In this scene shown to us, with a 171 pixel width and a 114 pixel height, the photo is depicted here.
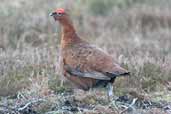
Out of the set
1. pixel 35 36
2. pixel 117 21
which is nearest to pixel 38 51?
pixel 35 36

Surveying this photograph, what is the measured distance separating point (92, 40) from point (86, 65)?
16.0 ft

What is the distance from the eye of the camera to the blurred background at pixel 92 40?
8.61 m

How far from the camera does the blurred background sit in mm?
8609

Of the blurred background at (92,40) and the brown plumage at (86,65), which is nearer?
the brown plumage at (86,65)

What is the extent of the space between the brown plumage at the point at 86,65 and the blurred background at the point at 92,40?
350 millimetres

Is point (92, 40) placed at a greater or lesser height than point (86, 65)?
greater

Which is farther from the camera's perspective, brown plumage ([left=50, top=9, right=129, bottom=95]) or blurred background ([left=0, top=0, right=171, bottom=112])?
blurred background ([left=0, top=0, right=171, bottom=112])

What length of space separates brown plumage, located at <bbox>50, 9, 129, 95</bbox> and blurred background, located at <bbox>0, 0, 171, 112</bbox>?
1.15ft

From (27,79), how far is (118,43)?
356cm

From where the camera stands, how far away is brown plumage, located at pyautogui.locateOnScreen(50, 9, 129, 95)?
755 cm

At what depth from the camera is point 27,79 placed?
8.56 metres

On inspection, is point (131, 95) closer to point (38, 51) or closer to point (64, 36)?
point (64, 36)

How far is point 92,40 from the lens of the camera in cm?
1255

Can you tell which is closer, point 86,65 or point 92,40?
point 86,65
